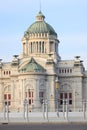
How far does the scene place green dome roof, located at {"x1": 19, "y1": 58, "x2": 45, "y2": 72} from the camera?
156 meters

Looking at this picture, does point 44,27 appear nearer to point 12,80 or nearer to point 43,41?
point 43,41

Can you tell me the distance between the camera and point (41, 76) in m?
157

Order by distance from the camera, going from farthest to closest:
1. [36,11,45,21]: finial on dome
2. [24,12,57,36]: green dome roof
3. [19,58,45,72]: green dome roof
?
[36,11,45,21]: finial on dome, [24,12,57,36]: green dome roof, [19,58,45,72]: green dome roof

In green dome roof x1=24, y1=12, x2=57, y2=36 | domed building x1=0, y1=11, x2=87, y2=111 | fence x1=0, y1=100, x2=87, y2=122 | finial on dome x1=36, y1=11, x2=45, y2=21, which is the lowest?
fence x1=0, y1=100, x2=87, y2=122

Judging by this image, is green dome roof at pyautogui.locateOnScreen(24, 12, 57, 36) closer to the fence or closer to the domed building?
the domed building

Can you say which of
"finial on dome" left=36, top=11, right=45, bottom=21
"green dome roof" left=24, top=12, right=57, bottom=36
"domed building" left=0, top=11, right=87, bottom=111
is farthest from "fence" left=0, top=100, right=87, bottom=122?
"finial on dome" left=36, top=11, right=45, bottom=21

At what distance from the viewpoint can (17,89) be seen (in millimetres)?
162750

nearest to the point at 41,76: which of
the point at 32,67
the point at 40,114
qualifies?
the point at 32,67

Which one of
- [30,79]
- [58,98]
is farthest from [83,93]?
[30,79]

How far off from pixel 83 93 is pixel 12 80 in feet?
66.0

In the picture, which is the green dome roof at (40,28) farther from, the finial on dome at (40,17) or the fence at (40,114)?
the fence at (40,114)

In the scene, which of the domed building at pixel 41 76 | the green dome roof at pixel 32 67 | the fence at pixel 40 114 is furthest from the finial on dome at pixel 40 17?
the fence at pixel 40 114

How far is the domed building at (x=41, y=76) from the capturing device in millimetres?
156500

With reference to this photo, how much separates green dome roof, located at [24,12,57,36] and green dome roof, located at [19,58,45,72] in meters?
13.4
